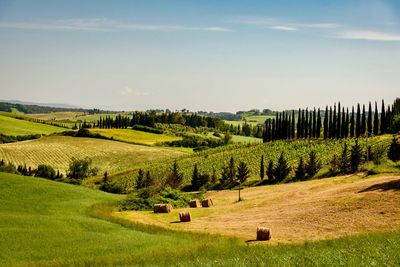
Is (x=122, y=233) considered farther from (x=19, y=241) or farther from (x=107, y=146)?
(x=107, y=146)

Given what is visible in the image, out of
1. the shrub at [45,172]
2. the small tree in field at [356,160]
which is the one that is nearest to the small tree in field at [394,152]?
the small tree in field at [356,160]

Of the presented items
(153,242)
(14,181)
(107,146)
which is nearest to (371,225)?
(153,242)

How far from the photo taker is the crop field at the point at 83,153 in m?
134

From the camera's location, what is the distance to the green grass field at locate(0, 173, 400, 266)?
61.1ft

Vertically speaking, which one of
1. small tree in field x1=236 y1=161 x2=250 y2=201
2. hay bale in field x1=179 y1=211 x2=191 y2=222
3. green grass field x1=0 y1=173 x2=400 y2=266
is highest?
green grass field x1=0 y1=173 x2=400 y2=266

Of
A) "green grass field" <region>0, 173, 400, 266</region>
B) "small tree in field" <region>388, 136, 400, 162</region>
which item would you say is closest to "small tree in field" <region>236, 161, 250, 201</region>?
"small tree in field" <region>388, 136, 400, 162</region>

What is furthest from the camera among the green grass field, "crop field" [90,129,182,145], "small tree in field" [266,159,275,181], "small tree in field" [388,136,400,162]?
"crop field" [90,129,182,145]

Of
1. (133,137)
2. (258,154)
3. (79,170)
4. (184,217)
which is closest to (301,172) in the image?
(258,154)

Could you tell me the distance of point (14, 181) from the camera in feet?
177

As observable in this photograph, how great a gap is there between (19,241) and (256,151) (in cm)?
9347

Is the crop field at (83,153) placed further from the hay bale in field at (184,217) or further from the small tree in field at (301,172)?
the hay bale in field at (184,217)

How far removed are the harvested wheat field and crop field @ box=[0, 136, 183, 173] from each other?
82.3 meters

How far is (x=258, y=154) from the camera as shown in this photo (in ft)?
381

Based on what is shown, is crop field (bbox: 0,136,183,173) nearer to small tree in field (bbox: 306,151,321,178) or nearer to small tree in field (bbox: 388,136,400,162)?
small tree in field (bbox: 306,151,321,178)
